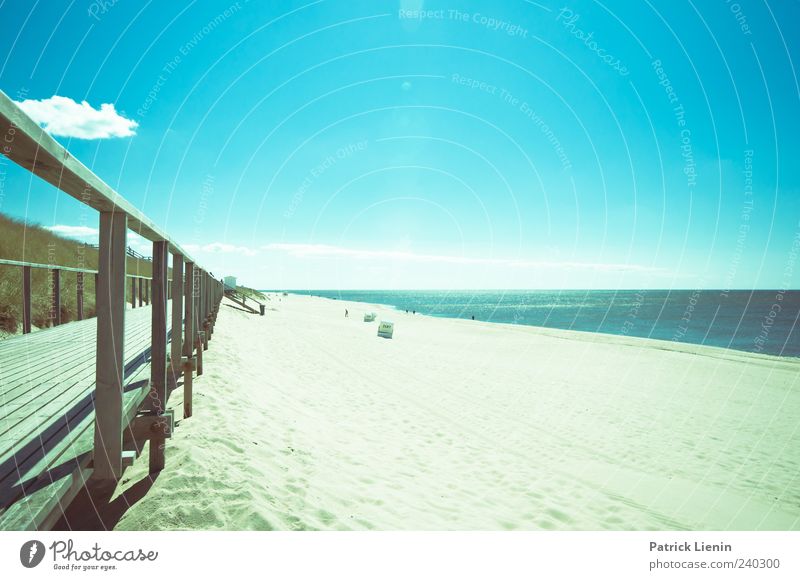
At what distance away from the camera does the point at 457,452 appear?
627cm

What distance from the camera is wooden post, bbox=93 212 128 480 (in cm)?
285

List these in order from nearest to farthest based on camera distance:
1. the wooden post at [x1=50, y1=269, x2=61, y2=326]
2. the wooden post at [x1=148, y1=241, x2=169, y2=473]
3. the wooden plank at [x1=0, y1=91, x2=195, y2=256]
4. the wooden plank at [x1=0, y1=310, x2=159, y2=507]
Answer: the wooden plank at [x1=0, y1=91, x2=195, y2=256]
the wooden plank at [x1=0, y1=310, x2=159, y2=507]
the wooden post at [x1=148, y1=241, x2=169, y2=473]
the wooden post at [x1=50, y1=269, x2=61, y2=326]

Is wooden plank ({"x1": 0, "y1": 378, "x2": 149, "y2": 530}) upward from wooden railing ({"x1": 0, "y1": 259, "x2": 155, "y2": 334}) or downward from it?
downward

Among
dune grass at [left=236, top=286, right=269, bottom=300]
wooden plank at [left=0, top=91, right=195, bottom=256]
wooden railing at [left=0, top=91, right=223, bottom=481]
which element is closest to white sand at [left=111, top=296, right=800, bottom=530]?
wooden railing at [left=0, top=91, right=223, bottom=481]

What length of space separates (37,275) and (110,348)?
11065mm

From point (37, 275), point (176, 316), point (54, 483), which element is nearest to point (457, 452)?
point (176, 316)

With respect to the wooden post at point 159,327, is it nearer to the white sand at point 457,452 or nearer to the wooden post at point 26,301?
the white sand at point 457,452

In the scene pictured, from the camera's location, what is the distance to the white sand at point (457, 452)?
13.1 ft

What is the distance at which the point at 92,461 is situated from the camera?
310 centimetres

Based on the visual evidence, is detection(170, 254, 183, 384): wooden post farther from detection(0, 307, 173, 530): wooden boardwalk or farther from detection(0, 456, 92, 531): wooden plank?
detection(0, 456, 92, 531): wooden plank

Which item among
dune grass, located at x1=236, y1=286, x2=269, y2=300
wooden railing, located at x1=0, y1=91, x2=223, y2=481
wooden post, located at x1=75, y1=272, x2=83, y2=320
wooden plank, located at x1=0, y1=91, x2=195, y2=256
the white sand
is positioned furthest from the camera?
dune grass, located at x1=236, y1=286, x2=269, y2=300

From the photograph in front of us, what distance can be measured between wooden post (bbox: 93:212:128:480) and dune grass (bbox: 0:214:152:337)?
6726mm

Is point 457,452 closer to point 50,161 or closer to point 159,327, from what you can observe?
point 159,327
